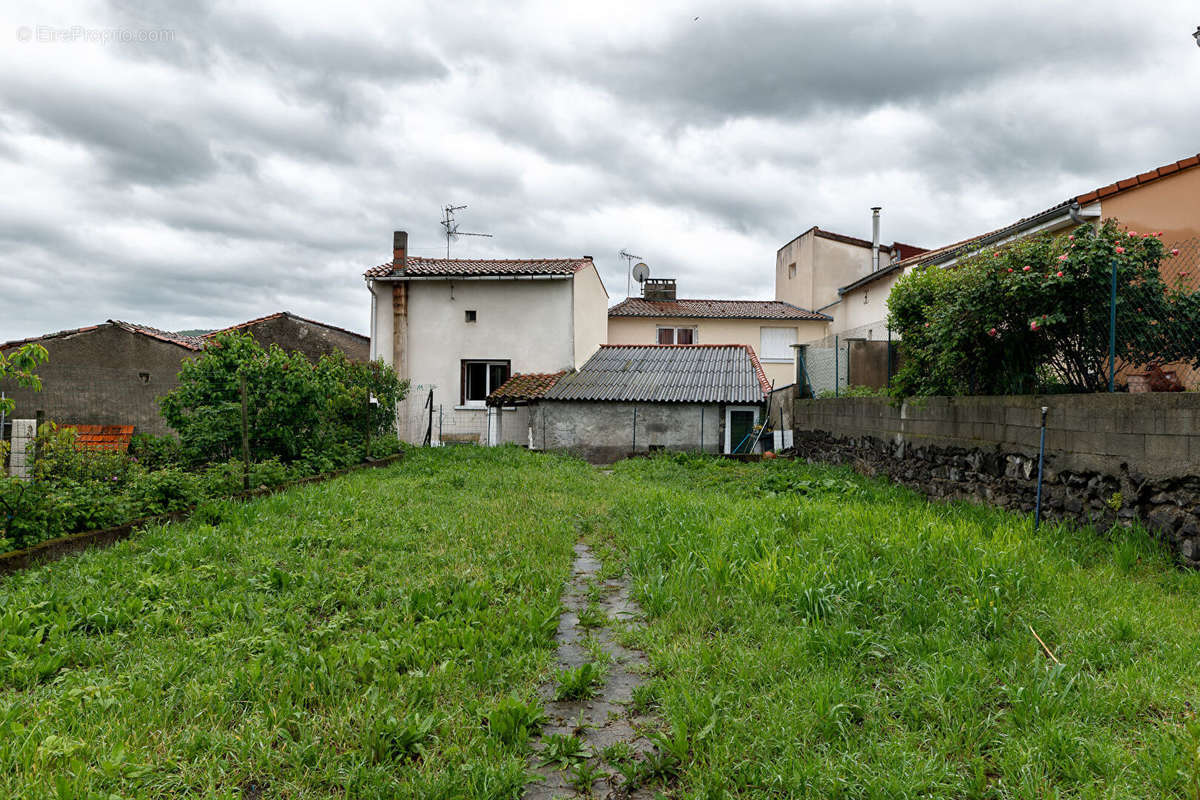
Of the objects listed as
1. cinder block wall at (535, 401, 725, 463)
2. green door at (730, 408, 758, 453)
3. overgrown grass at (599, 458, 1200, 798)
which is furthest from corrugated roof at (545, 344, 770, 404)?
overgrown grass at (599, 458, 1200, 798)

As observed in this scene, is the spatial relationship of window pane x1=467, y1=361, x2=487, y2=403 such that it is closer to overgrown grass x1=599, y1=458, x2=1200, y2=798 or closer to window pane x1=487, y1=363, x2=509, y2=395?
window pane x1=487, y1=363, x2=509, y2=395

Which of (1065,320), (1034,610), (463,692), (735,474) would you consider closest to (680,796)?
(463,692)

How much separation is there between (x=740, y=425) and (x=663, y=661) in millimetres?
14354

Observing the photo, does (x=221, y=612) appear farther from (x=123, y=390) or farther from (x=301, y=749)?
(x=123, y=390)

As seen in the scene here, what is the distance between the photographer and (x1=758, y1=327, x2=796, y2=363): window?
2791 cm

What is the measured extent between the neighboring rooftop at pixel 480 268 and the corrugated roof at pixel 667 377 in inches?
129

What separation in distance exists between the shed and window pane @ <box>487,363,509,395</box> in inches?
77.0

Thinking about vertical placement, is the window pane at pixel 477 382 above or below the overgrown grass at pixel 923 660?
above

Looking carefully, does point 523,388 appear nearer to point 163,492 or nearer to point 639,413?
point 639,413

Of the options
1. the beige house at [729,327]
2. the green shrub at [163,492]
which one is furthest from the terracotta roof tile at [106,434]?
the beige house at [729,327]

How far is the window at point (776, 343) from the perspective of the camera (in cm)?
2791

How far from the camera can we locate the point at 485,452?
15367 mm

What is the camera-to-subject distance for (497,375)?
21.4 meters

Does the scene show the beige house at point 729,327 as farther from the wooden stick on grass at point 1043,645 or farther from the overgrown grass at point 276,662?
the wooden stick on grass at point 1043,645
